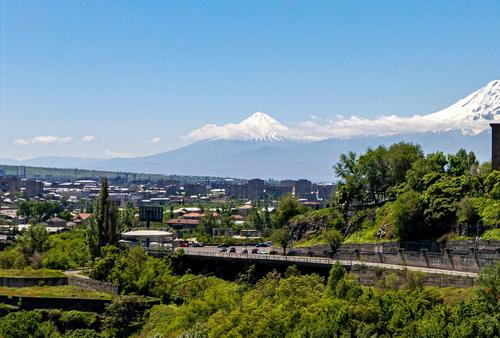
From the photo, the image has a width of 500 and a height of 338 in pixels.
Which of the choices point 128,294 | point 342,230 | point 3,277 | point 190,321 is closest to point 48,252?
point 3,277

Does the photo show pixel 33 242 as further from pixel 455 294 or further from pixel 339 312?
pixel 339 312

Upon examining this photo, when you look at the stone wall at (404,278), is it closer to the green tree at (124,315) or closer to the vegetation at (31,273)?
the green tree at (124,315)

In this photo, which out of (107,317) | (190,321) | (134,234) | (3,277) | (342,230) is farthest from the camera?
(134,234)

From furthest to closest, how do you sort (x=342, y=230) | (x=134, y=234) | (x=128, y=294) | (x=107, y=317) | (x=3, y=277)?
(x=134, y=234) → (x=342, y=230) → (x=3, y=277) → (x=128, y=294) → (x=107, y=317)

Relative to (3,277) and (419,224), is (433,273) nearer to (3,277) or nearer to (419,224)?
(419,224)

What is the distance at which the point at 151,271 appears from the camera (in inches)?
2739

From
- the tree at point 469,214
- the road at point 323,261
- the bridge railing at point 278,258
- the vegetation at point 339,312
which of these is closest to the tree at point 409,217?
the tree at point 469,214

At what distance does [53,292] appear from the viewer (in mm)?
66312

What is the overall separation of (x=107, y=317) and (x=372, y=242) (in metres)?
22.2

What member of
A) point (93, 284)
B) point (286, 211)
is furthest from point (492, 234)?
point (286, 211)

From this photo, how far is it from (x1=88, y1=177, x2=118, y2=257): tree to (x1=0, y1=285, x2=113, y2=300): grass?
401 inches

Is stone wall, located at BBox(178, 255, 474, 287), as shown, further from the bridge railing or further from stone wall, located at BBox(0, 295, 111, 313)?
stone wall, located at BBox(0, 295, 111, 313)

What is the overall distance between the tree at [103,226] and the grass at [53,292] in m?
10.2

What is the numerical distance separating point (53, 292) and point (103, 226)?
13.5 m
